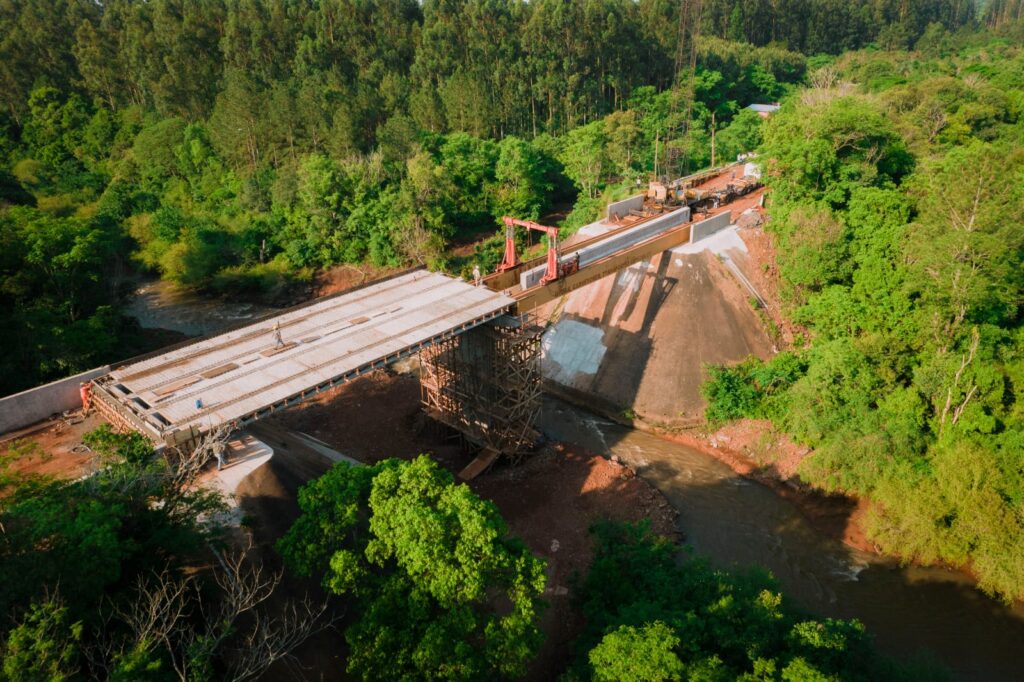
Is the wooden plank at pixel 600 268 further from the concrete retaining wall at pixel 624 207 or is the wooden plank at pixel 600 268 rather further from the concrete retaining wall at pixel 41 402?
the concrete retaining wall at pixel 41 402

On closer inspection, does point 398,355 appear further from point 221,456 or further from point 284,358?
point 221,456

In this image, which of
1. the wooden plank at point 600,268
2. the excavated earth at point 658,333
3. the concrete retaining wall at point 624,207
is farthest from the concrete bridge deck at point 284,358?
the concrete retaining wall at point 624,207

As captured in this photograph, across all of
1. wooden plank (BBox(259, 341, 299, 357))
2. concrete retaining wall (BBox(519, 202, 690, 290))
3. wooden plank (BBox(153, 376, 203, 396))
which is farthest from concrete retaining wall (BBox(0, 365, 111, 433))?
concrete retaining wall (BBox(519, 202, 690, 290))

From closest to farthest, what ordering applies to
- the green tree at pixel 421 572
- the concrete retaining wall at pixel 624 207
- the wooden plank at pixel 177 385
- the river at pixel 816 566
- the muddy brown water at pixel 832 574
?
the green tree at pixel 421 572
the muddy brown water at pixel 832 574
the river at pixel 816 566
the wooden plank at pixel 177 385
the concrete retaining wall at pixel 624 207

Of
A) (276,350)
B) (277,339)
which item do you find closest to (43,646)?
(276,350)

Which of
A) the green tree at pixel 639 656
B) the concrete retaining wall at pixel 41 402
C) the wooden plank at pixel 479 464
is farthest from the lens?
the wooden plank at pixel 479 464
